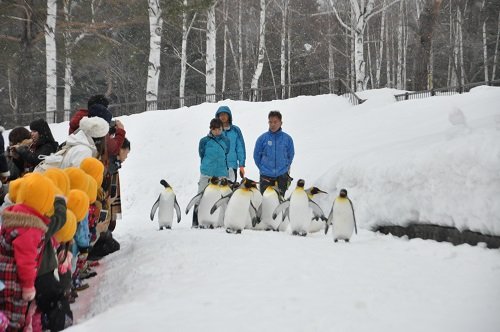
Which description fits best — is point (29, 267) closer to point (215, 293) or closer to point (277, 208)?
point (215, 293)

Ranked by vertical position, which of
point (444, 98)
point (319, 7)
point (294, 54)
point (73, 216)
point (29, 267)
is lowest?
point (29, 267)

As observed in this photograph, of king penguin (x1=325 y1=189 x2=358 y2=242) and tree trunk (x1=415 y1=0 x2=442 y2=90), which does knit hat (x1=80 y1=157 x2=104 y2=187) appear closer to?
king penguin (x1=325 y1=189 x2=358 y2=242)

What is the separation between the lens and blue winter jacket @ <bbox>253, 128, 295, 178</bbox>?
7766 mm

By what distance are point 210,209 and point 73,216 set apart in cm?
337

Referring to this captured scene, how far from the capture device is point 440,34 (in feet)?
119

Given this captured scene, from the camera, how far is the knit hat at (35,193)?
11.5 ft

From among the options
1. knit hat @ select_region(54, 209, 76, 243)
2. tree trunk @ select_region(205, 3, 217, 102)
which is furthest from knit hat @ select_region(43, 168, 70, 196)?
tree trunk @ select_region(205, 3, 217, 102)

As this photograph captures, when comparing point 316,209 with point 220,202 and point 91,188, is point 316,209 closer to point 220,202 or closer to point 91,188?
point 220,202

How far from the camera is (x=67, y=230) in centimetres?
389

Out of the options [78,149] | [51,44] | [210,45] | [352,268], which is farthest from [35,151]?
[210,45]

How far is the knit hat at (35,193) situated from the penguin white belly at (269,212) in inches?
154

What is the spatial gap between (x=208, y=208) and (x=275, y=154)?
1.33 m

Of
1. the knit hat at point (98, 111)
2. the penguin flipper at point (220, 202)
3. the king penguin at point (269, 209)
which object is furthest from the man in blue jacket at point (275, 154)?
the knit hat at point (98, 111)

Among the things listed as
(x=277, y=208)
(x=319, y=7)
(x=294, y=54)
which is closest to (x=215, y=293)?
(x=277, y=208)
